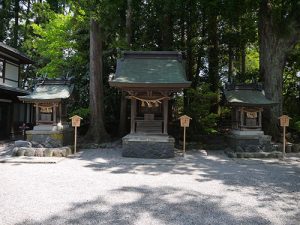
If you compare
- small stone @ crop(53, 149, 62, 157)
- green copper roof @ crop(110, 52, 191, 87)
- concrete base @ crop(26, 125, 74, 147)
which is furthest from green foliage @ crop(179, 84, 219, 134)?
small stone @ crop(53, 149, 62, 157)

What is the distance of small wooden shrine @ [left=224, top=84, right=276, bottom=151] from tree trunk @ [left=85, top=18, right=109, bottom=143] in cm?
654

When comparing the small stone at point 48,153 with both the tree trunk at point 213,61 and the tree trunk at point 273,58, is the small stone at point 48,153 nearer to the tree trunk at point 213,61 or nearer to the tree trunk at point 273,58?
the tree trunk at point 273,58

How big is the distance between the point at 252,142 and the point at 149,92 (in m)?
4.89

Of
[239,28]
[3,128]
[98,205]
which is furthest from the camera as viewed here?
[239,28]

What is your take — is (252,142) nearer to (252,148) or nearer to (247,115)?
(252,148)

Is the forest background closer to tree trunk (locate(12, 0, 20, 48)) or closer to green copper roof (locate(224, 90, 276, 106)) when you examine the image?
green copper roof (locate(224, 90, 276, 106))

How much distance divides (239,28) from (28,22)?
62.2 ft

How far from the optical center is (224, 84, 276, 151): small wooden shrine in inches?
502

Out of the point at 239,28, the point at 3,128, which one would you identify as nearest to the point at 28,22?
the point at 3,128

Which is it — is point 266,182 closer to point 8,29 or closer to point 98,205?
point 98,205

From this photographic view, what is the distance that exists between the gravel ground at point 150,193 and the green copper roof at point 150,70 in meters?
3.07

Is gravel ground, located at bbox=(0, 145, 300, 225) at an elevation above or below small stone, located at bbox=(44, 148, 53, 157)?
below

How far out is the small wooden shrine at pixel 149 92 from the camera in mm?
11980

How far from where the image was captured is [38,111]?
525 inches
